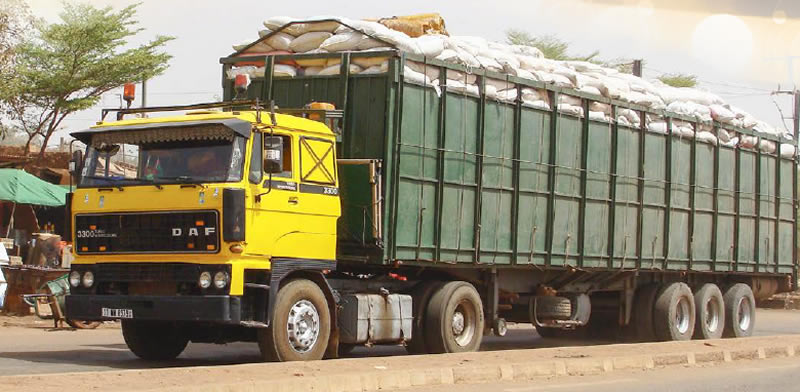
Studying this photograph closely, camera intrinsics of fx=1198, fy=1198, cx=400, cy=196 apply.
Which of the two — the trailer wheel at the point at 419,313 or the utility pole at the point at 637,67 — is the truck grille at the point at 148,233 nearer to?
the trailer wheel at the point at 419,313

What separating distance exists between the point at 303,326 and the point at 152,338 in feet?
7.12

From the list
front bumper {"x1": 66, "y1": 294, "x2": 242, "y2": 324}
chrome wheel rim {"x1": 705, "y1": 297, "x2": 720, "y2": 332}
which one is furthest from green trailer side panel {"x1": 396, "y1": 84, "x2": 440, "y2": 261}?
chrome wheel rim {"x1": 705, "y1": 297, "x2": 720, "y2": 332}

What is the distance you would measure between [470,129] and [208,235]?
15.4ft

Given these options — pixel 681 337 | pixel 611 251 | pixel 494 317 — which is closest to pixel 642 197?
pixel 611 251

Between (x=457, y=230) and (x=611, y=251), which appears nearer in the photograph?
(x=457, y=230)

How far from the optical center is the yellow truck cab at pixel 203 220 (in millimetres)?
12359

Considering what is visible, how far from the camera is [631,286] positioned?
19.9m

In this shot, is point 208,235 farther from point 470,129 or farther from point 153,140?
point 470,129

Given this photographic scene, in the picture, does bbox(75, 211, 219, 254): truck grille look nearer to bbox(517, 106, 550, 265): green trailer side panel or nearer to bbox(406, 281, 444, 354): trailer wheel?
bbox(406, 281, 444, 354): trailer wheel

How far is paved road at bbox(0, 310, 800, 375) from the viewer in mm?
12883

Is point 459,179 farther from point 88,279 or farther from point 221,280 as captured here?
point 88,279

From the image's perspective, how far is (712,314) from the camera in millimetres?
21328

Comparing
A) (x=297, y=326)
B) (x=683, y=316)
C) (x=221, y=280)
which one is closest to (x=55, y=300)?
(x=297, y=326)

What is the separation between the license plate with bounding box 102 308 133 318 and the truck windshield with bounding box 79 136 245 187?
1348mm
